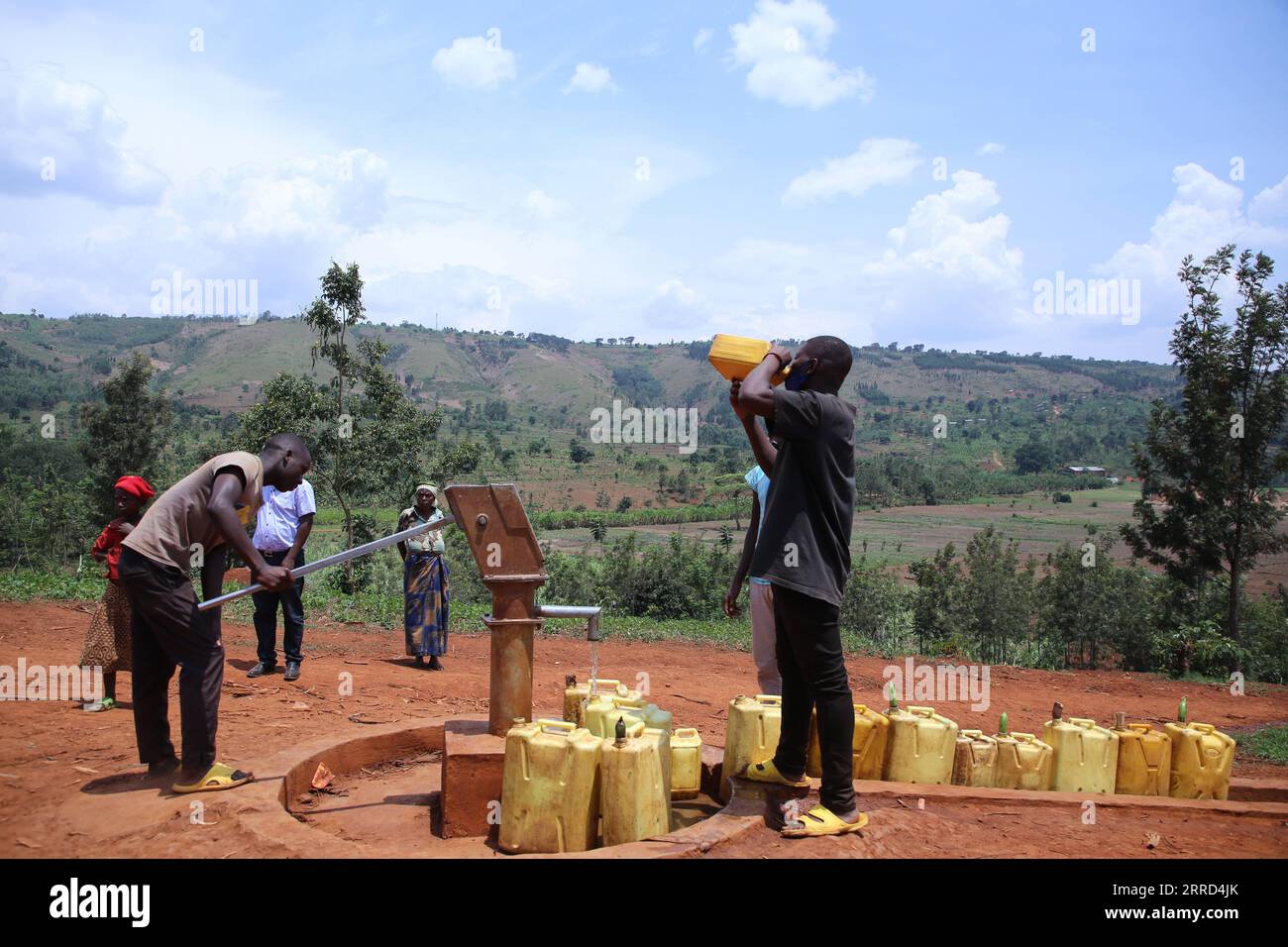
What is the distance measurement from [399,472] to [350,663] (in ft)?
20.0

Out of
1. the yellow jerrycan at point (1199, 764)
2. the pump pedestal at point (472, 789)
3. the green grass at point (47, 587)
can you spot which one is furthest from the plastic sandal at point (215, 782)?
the green grass at point (47, 587)

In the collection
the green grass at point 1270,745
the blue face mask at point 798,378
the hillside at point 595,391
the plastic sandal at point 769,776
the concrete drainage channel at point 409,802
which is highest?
the hillside at point 595,391

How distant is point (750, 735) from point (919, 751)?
76 centimetres

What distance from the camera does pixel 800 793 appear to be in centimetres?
330

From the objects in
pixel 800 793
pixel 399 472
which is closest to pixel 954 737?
pixel 800 793

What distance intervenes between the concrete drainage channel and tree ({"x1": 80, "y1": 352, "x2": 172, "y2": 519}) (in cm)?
2232

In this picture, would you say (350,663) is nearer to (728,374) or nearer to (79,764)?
(79,764)

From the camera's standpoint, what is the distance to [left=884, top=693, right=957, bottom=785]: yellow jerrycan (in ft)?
12.2

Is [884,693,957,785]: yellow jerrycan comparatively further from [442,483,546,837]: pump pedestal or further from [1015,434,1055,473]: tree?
[1015,434,1055,473]: tree

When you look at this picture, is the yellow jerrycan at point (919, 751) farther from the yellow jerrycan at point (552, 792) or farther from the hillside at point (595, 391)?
the hillside at point (595, 391)

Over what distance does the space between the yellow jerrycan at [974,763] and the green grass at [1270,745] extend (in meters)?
4.03

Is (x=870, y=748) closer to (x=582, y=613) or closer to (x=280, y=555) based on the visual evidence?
(x=582, y=613)

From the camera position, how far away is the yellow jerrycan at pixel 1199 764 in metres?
3.96
